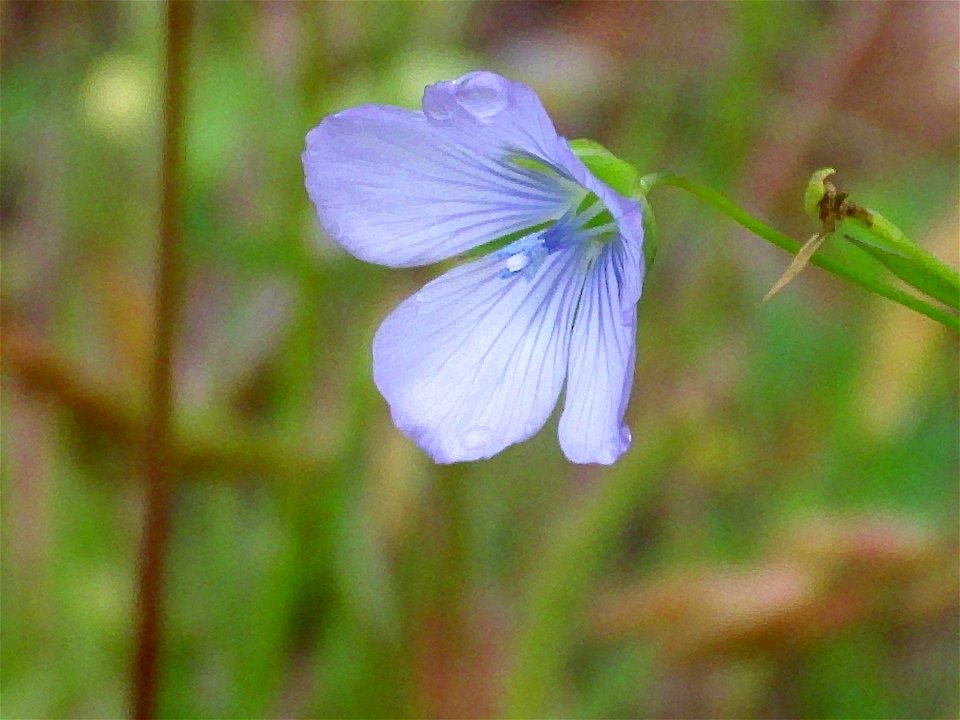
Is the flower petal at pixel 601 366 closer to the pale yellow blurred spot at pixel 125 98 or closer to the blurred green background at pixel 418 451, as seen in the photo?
the blurred green background at pixel 418 451

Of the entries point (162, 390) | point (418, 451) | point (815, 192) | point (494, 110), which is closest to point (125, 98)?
point (162, 390)

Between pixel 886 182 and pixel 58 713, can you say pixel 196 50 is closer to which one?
pixel 58 713

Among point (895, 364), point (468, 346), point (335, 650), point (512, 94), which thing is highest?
point (512, 94)

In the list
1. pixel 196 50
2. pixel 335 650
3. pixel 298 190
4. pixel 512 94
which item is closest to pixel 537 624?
pixel 335 650

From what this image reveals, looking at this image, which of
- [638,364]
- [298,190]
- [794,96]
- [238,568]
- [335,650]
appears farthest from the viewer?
[794,96]

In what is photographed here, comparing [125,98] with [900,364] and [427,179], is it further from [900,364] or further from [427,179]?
[900,364]

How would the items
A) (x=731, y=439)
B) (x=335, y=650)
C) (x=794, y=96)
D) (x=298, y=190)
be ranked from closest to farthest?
(x=298, y=190) → (x=335, y=650) → (x=731, y=439) → (x=794, y=96)
